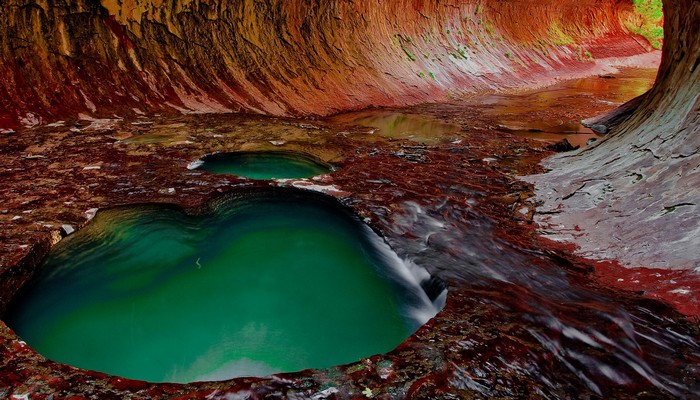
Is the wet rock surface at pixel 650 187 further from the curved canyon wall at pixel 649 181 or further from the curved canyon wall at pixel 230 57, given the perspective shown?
the curved canyon wall at pixel 230 57

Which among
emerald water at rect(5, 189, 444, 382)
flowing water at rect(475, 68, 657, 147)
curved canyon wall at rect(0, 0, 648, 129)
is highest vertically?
curved canyon wall at rect(0, 0, 648, 129)

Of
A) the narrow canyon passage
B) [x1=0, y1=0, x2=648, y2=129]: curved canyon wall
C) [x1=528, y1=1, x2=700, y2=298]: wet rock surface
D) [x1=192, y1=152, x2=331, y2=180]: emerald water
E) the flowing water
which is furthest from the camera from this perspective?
the flowing water

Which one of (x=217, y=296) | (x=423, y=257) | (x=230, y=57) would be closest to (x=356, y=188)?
(x=423, y=257)

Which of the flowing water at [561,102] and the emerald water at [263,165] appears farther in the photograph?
the flowing water at [561,102]

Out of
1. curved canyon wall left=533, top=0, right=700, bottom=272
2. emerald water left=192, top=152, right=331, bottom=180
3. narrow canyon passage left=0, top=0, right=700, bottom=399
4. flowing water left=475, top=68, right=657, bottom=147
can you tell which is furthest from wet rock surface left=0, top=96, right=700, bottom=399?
flowing water left=475, top=68, right=657, bottom=147

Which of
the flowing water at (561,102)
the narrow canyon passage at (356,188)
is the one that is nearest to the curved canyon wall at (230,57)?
the narrow canyon passage at (356,188)

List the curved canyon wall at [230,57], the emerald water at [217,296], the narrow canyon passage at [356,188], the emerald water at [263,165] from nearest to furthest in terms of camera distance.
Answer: the narrow canyon passage at [356,188] → the emerald water at [217,296] → the emerald water at [263,165] → the curved canyon wall at [230,57]

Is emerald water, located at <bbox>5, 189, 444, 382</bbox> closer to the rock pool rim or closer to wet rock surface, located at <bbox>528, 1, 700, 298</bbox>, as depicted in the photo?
the rock pool rim
